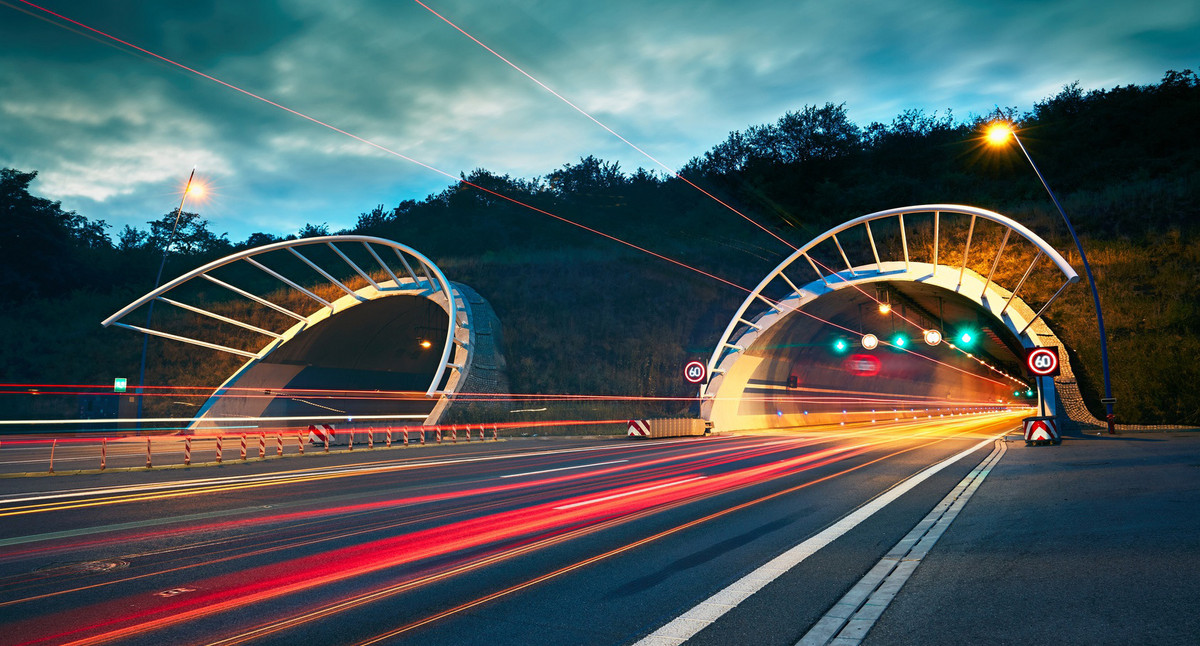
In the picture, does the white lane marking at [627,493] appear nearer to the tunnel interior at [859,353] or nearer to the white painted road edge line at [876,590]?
the white painted road edge line at [876,590]

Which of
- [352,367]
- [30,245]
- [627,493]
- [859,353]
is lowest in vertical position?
[627,493]

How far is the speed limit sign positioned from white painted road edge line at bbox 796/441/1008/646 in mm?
20997

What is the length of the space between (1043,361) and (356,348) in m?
36.6

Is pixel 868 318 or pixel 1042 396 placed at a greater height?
pixel 868 318

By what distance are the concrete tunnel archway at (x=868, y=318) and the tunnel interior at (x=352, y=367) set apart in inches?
742

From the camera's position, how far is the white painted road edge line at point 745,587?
183 inches

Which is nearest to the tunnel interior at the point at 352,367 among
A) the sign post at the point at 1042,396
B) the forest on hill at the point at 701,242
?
the forest on hill at the point at 701,242

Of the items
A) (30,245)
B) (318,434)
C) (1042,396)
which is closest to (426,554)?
(318,434)

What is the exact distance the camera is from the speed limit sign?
27.0 meters

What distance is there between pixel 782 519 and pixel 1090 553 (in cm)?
360

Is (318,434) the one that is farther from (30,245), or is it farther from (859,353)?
(30,245)

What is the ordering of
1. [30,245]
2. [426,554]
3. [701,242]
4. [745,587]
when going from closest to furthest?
[745,587]
[426,554]
[30,245]
[701,242]

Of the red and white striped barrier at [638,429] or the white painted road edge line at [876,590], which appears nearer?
the white painted road edge line at [876,590]

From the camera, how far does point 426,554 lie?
7.41 meters
